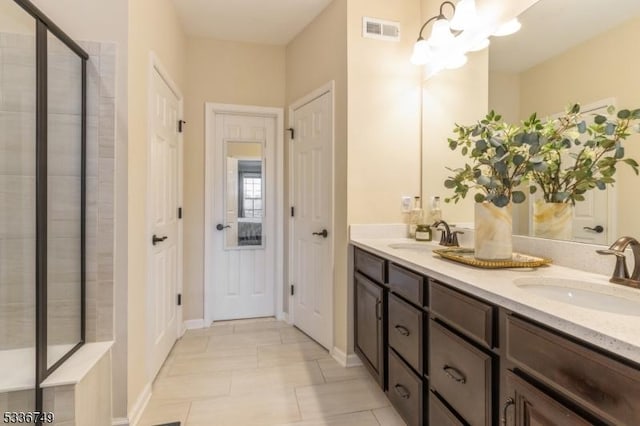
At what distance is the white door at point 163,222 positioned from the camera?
204 cm

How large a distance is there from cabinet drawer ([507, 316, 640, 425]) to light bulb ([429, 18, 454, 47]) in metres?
1.81

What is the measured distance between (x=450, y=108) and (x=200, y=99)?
88.4 inches

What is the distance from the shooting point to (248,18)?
2.69 metres

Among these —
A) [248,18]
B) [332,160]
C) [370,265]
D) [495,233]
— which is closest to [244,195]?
[332,160]

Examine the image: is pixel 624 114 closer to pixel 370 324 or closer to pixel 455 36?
pixel 455 36

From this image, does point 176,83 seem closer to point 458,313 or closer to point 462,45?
point 462,45

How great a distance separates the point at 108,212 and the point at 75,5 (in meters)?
1.05

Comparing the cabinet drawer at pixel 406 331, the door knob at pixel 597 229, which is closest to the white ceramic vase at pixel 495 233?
the door knob at pixel 597 229

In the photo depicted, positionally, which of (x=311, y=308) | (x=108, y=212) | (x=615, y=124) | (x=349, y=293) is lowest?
(x=311, y=308)

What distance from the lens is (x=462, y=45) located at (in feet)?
6.65

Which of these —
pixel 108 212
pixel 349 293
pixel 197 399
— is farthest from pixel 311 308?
pixel 108 212

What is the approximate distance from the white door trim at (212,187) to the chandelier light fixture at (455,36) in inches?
59.8

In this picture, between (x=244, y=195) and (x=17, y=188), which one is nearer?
(x=17, y=188)

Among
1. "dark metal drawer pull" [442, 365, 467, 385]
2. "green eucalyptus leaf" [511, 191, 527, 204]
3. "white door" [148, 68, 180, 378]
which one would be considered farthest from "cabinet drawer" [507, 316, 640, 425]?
"white door" [148, 68, 180, 378]
